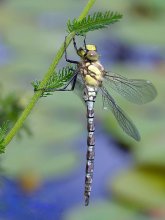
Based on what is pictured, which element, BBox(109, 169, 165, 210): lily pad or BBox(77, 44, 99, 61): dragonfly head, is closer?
BBox(77, 44, 99, 61): dragonfly head

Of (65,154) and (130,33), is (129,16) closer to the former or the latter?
(130,33)

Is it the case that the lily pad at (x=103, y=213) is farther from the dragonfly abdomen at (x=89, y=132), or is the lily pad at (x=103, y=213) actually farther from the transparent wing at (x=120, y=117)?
the dragonfly abdomen at (x=89, y=132)

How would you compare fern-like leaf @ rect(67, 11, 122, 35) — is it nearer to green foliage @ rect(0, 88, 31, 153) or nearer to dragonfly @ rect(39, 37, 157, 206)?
dragonfly @ rect(39, 37, 157, 206)

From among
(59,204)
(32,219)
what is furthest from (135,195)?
(32,219)

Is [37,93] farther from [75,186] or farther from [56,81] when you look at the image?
[75,186]

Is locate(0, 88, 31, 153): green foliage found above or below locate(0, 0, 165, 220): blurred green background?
below

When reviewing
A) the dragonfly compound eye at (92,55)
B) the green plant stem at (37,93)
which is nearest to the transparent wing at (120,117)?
the dragonfly compound eye at (92,55)

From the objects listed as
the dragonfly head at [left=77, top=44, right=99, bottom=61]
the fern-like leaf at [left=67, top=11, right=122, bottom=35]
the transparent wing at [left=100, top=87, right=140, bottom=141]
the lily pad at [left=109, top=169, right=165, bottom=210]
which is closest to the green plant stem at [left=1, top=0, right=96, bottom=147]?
the fern-like leaf at [left=67, top=11, right=122, bottom=35]

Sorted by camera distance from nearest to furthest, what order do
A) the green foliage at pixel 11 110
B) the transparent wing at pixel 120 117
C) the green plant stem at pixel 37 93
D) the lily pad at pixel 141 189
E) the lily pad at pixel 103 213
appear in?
the green plant stem at pixel 37 93 → the green foliage at pixel 11 110 → the transparent wing at pixel 120 117 → the lily pad at pixel 103 213 → the lily pad at pixel 141 189

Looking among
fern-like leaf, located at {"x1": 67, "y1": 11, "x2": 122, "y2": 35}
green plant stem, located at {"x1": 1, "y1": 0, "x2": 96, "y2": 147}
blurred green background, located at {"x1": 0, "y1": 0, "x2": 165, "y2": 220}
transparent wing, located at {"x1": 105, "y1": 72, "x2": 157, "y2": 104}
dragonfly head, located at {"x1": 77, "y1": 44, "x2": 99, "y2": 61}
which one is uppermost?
blurred green background, located at {"x1": 0, "y1": 0, "x2": 165, "y2": 220}
